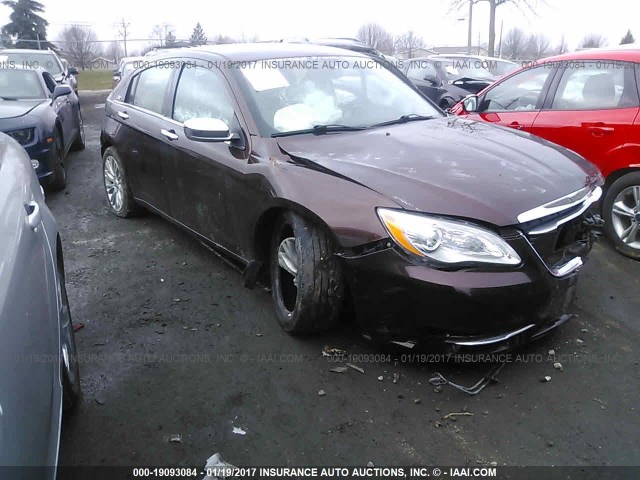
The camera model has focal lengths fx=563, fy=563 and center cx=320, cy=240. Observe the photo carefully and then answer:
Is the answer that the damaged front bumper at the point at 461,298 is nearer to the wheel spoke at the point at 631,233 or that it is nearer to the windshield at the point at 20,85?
the wheel spoke at the point at 631,233

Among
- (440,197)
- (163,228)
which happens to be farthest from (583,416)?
(163,228)

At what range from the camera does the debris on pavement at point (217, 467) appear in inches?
92.1

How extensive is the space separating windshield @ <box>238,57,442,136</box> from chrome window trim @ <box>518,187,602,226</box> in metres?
1.38

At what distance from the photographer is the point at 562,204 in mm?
2889

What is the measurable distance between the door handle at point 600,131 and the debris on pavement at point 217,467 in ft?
12.6

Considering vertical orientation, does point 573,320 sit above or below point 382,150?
below

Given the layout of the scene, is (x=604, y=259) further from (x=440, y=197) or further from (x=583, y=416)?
(x=440, y=197)

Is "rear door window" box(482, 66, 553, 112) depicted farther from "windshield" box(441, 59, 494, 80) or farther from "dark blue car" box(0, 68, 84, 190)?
"windshield" box(441, 59, 494, 80)

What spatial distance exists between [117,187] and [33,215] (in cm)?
340

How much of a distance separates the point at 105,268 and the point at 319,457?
9.15ft

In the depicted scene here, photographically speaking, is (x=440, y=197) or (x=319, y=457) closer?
(x=319, y=457)

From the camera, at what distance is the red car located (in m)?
4.40

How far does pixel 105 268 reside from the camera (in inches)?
178

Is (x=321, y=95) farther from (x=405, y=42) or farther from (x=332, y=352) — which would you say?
(x=405, y=42)
